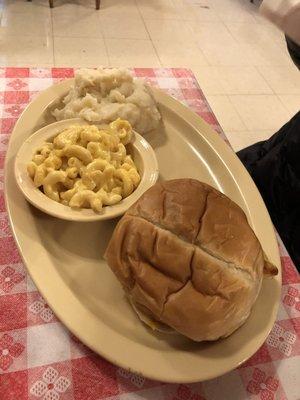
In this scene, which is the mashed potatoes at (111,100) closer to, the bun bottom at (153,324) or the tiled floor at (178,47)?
the bun bottom at (153,324)

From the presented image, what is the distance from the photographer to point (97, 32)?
2.85 metres

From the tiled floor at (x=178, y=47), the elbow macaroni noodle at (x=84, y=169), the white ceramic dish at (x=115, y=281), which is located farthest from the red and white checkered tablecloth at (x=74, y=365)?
the tiled floor at (x=178, y=47)

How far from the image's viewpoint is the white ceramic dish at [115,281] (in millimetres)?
651

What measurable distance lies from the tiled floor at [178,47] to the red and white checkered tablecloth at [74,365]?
168cm

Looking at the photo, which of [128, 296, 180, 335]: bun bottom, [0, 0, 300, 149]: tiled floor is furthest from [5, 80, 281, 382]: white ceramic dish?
[0, 0, 300, 149]: tiled floor

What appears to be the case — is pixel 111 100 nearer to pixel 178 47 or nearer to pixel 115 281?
pixel 115 281

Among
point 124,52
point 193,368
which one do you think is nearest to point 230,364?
point 193,368

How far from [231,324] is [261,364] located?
159 millimetres

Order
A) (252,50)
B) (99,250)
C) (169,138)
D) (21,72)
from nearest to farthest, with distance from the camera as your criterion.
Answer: (99,250) < (169,138) < (21,72) < (252,50)

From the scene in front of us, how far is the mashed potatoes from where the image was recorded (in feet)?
3.45

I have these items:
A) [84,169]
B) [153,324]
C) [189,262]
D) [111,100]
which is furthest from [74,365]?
[111,100]

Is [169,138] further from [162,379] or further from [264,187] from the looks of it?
[162,379]

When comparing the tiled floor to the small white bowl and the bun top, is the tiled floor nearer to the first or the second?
the small white bowl

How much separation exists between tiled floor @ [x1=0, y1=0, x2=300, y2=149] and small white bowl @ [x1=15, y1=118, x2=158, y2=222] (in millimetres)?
1407
